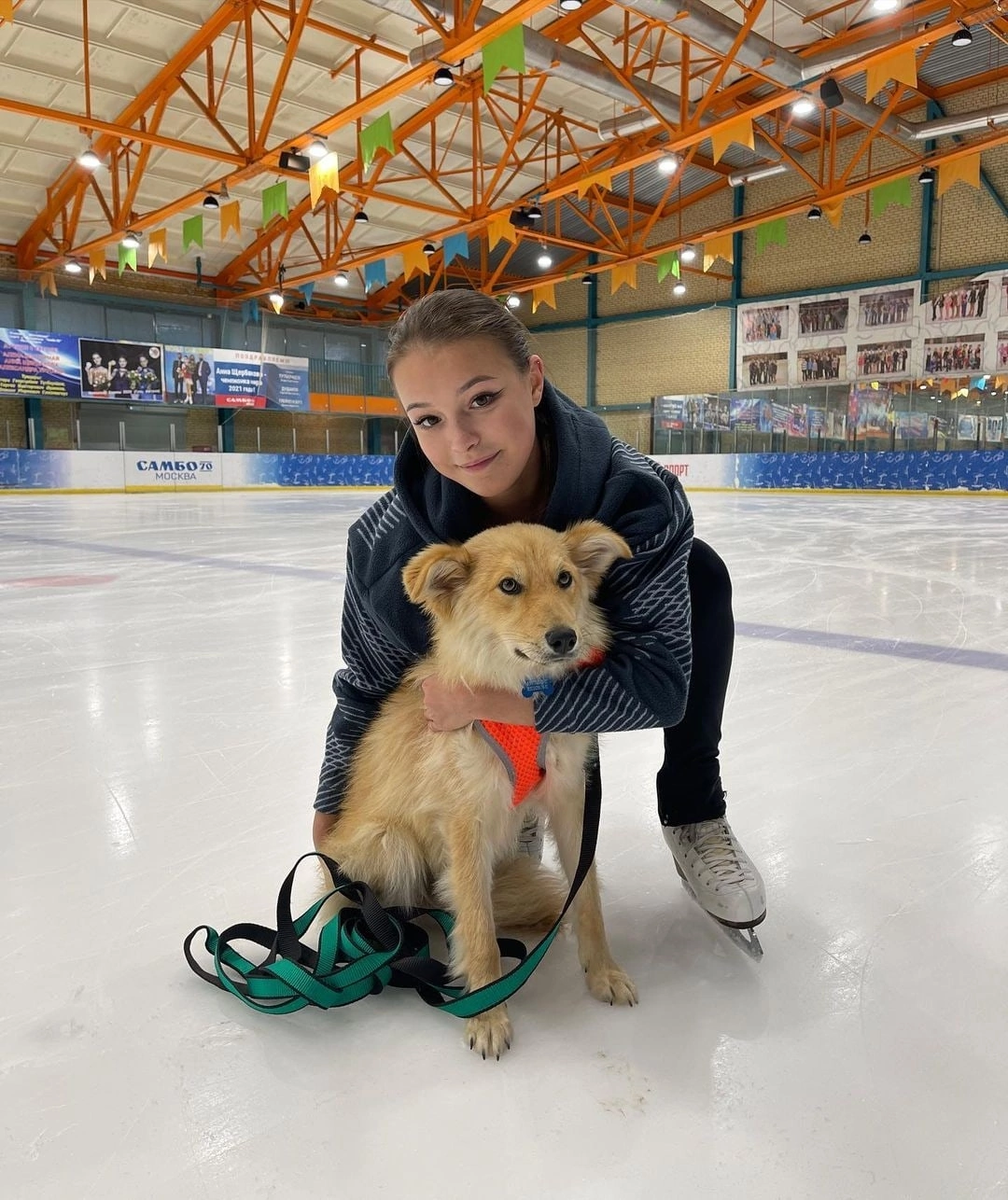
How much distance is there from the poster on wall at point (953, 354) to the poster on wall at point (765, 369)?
322 centimetres

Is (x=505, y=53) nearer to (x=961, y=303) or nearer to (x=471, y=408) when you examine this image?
(x=471, y=408)

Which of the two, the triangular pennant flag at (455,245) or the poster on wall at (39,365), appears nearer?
the triangular pennant flag at (455,245)

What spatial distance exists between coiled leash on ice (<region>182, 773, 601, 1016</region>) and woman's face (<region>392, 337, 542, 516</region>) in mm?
527

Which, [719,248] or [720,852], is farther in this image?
[719,248]

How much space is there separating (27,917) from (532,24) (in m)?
13.6

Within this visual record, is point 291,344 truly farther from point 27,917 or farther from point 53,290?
point 27,917

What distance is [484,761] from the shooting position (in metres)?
1.20

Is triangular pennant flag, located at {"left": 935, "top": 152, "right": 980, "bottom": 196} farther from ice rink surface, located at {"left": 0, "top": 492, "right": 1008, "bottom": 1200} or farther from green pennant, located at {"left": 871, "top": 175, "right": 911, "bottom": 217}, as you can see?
ice rink surface, located at {"left": 0, "top": 492, "right": 1008, "bottom": 1200}

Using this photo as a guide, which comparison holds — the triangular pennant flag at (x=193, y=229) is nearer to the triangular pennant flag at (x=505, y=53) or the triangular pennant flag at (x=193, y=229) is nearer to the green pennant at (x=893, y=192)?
the triangular pennant flag at (x=505, y=53)

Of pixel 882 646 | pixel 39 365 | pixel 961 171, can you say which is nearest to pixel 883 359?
pixel 961 171

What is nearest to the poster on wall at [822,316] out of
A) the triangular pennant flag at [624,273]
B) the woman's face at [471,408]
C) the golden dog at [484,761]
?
the triangular pennant flag at [624,273]

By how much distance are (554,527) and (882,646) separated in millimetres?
2448

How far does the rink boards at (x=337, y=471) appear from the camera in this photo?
617 inches

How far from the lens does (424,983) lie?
1197mm
